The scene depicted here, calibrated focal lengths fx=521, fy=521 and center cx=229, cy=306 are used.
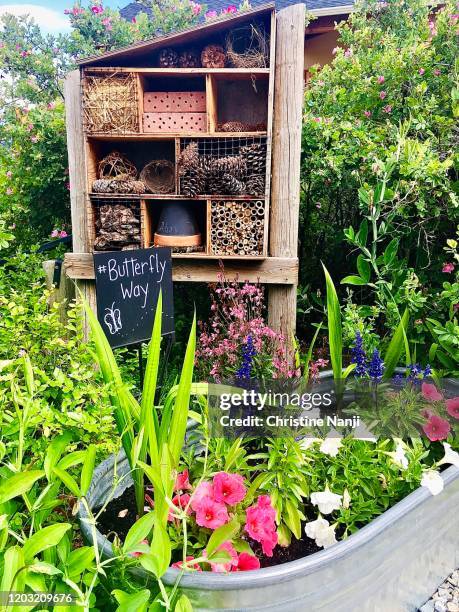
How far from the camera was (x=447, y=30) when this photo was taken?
248 cm

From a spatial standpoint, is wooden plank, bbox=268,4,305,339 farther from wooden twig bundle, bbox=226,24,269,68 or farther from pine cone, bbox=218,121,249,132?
pine cone, bbox=218,121,249,132

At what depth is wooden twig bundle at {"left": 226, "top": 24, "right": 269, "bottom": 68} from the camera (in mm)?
2279

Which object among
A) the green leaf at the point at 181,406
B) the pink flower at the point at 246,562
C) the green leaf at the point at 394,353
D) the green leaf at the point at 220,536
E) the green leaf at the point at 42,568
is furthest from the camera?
the green leaf at the point at 394,353

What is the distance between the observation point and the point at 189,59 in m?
2.37

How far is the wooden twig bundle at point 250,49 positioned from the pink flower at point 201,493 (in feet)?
5.94

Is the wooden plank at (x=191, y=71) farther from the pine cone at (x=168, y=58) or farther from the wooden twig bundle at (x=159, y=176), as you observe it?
the wooden twig bundle at (x=159, y=176)

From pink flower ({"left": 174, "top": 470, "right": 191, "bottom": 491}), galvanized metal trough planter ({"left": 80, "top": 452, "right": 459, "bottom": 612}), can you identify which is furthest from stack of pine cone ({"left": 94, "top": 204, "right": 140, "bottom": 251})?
pink flower ({"left": 174, "top": 470, "right": 191, "bottom": 491})

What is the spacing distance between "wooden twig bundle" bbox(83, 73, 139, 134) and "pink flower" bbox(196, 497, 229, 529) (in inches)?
68.7

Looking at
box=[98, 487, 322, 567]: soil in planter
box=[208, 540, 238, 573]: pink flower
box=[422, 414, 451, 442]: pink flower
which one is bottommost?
box=[98, 487, 322, 567]: soil in planter

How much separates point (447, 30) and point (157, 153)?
1526 millimetres

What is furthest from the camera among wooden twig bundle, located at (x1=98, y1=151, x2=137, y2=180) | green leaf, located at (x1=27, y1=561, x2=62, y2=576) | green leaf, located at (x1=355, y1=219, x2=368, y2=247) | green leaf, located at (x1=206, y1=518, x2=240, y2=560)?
wooden twig bundle, located at (x1=98, y1=151, x2=137, y2=180)

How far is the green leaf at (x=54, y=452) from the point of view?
3.68 feet

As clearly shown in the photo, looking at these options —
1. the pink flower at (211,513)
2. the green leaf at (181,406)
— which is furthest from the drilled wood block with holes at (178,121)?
the pink flower at (211,513)
